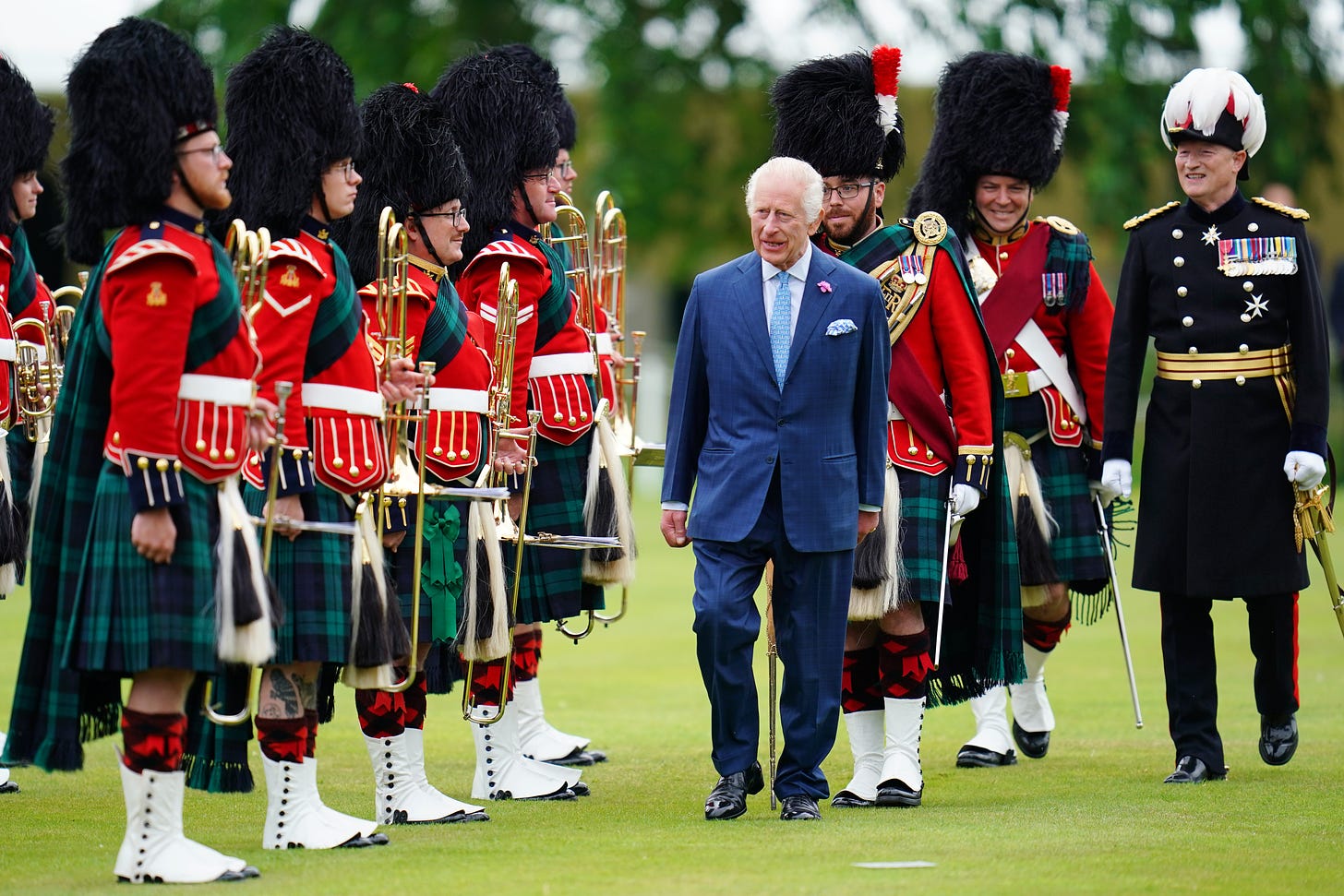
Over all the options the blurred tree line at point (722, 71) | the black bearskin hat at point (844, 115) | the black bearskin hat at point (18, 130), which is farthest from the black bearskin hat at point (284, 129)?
the blurred tree line at point (722, 71)

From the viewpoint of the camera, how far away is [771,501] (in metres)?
6.44

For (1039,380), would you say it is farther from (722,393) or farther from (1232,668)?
(1232,668)

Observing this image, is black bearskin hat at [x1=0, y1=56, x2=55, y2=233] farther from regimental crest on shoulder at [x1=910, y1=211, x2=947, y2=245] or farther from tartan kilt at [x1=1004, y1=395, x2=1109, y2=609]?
tartan kilt at [x1=1004, y1=395, x2=1109, y2=609]

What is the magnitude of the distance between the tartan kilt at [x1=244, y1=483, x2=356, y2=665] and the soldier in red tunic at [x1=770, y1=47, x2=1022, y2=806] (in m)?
1.75

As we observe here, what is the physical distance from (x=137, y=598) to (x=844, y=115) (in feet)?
9.74

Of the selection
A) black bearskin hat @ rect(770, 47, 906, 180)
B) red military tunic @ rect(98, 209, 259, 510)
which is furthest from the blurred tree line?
red military tunic @ rect(98, 209, 259, 510)

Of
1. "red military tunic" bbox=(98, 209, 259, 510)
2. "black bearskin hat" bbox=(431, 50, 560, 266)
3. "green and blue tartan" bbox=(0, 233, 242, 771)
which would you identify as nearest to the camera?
"red military tunic" bbox=(98, 209, 259, 510)

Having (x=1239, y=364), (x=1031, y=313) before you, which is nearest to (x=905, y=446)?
(x=1031, y=313)

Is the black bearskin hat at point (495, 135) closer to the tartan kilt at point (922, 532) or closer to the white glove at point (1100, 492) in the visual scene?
the tartan kilt at point (922, 532)

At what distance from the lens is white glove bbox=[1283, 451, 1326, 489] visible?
707 cm

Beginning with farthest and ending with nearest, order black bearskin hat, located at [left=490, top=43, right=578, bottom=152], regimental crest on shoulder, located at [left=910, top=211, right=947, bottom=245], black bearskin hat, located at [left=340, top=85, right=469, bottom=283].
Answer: black bearskin hat, located at [left=490, top=43, right=578, bottom=152]
regimental crest on shoulder, located at [left=910, top=211, right=947, bottom=245]
black bearskin hat, located at [left=340, top=85, right=469, bottom=283]

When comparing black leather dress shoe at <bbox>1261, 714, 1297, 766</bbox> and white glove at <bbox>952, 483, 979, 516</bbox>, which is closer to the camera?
white glove at <bbox>952, 483, 979, 516</bbox>

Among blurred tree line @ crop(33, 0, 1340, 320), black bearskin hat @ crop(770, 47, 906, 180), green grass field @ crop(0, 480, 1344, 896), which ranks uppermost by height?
blurred tree line @ crop(33, 0, 1340, 320)

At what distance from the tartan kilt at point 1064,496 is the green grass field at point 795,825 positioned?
2.29 feet
